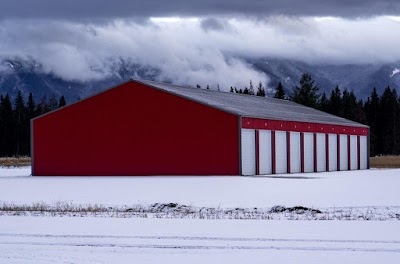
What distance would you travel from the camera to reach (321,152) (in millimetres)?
66875

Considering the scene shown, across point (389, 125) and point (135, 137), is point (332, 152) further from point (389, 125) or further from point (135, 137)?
point (389, 125)

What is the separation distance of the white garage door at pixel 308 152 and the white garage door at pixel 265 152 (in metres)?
6.28

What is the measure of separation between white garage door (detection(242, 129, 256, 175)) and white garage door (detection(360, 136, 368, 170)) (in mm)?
22225

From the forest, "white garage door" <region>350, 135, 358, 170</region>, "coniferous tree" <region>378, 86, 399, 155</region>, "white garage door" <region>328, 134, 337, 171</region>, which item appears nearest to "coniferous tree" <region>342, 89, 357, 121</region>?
the forest

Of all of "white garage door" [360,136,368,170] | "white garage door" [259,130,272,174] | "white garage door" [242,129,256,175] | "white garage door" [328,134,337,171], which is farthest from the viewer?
"white garage door" [360,136,368,170]

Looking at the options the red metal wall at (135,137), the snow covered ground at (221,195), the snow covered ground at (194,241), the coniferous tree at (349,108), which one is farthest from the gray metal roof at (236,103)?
the coniferous tree at (349,108)

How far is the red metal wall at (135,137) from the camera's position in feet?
180

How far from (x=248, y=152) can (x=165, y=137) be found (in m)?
6.08

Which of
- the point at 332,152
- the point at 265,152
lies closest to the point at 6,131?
the point at 332,152

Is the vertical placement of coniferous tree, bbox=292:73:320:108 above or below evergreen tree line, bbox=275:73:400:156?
above

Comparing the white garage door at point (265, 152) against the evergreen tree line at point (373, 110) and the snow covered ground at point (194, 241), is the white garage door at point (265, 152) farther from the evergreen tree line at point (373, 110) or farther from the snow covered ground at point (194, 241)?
the evergreen tree line at point (373, 110)

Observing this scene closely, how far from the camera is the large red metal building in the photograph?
5497 centimetres

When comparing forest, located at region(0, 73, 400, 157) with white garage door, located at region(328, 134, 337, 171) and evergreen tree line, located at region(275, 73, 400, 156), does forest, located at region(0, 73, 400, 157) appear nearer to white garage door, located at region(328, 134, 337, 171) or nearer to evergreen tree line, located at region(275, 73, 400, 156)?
evergreen tree line, located at region(275, 73, 400, 156)

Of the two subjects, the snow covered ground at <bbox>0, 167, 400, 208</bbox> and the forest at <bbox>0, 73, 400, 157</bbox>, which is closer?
the snow covered ground at <bbox>0, 167, 400, 208</bbox>
